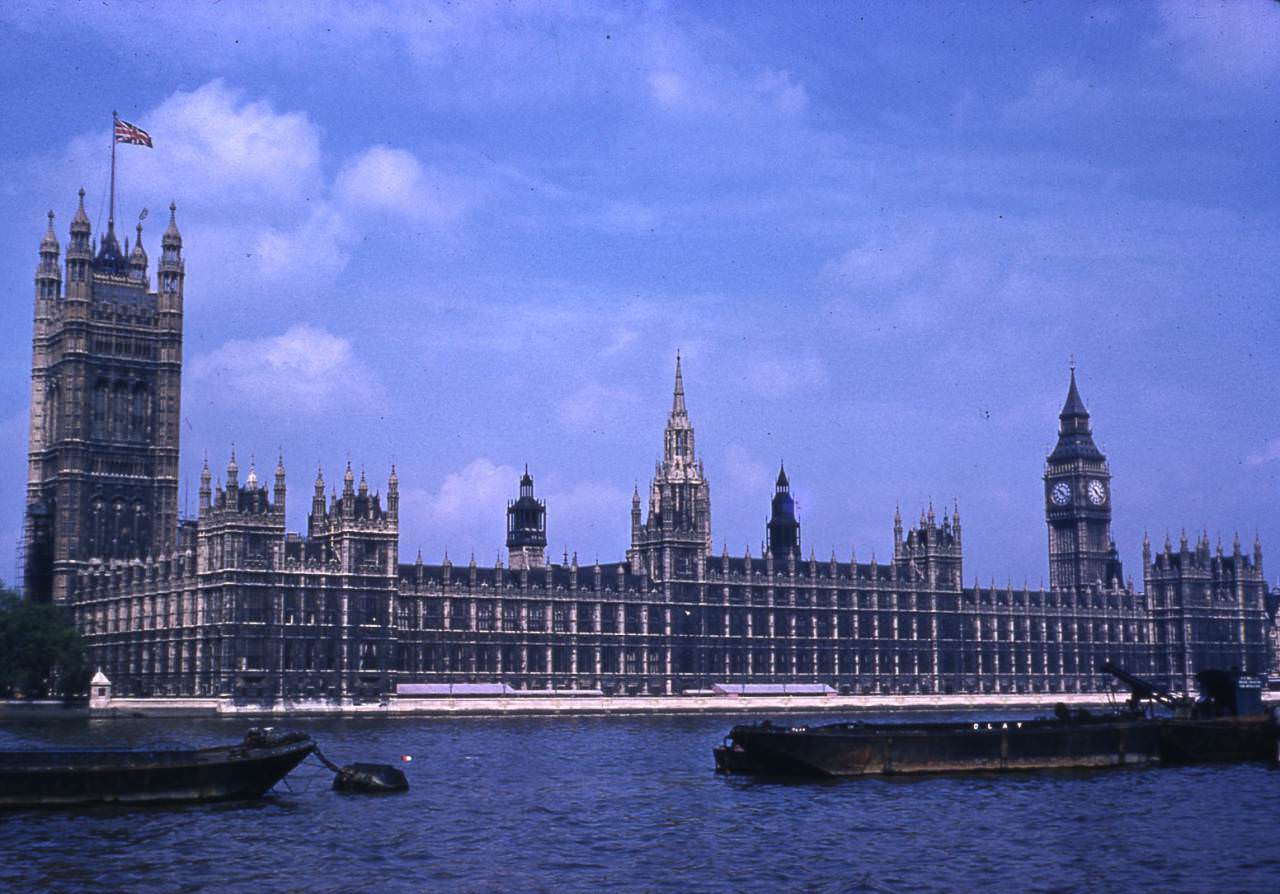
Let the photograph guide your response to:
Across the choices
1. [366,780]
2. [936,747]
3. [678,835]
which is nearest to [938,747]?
[936,747]

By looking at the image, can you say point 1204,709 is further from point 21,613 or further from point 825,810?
point 21,613

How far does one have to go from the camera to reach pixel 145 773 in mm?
68250

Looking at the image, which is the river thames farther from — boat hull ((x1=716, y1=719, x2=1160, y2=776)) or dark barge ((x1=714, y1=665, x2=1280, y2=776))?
dark barge ((x1=714, y1=665, x2=1280, y2=776))

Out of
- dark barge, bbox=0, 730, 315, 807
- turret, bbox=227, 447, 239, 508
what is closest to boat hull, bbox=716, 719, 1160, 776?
dark barge, bbox=0, 730, 315, 807

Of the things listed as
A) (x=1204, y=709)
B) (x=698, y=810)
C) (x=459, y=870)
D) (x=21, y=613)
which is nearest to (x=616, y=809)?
(x=698, y=810)

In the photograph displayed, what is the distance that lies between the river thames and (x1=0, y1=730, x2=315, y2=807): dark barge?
0.92m

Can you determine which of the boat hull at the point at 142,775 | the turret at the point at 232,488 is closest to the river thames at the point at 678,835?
the boat hull at the point at 142,775

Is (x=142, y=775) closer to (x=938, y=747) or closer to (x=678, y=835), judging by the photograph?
(x=678, y=835)

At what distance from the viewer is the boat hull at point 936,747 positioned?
8319 cm

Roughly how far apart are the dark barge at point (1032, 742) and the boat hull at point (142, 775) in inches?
972

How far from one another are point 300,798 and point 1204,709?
178 feet

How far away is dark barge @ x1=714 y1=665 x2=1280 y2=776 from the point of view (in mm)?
83438

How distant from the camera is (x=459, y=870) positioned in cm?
5494

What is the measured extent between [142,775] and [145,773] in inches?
5.5
